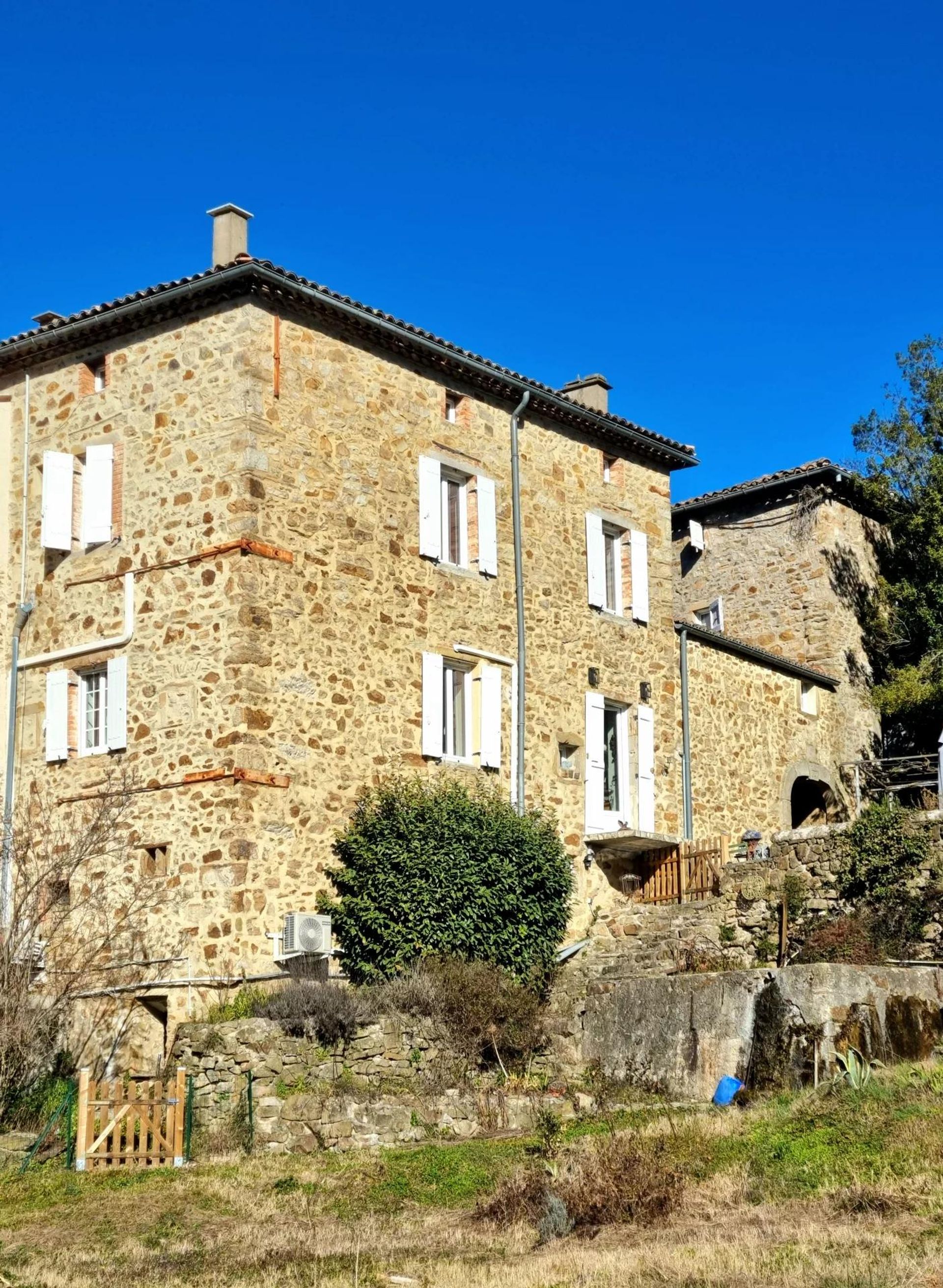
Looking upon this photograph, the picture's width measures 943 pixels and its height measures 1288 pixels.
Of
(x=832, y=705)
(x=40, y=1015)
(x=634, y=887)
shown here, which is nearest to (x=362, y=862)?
(x=40, y=1015)

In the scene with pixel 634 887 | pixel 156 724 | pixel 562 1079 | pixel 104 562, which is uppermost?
pixel 104 562

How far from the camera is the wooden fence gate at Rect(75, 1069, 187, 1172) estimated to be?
638 inches

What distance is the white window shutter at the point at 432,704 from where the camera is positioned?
70.6ft

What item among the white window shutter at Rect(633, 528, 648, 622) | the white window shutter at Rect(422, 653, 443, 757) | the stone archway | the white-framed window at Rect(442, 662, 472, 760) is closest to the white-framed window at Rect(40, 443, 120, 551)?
the white window shutter at Rect(422, 653, 443, 757)

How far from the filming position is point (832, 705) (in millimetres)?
29156

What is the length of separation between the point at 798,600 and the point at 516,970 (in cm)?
1169

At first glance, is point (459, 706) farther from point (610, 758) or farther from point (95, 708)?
point (95, 708)

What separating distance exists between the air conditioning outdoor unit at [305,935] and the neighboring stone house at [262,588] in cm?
26

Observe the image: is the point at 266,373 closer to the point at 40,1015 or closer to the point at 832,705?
the point at 40,1015

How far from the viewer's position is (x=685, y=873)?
23797mm

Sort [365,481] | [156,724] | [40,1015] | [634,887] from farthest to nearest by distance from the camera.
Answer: [634,887] → [365,481] → [156,724] → [40,1015]

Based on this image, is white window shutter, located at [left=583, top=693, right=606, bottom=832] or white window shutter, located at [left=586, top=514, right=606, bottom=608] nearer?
white window shutter, located at [left=583, top=693, right=606, bottom=832]

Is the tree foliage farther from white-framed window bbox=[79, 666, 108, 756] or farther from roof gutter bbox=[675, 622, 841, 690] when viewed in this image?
white-framed window bbox=[79, 666, 108, 756]

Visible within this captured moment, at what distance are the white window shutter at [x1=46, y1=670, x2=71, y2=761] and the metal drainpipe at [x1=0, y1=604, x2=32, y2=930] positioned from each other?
62 cm
